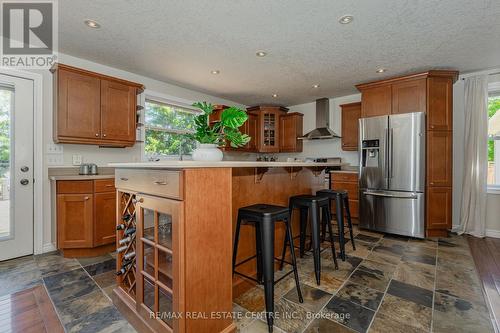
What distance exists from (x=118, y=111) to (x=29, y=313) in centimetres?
231

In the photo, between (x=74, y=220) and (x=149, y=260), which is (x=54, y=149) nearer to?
(x=74, y=220)

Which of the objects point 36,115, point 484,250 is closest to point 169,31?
point 36,115

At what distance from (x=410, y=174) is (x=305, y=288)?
2.44 meters

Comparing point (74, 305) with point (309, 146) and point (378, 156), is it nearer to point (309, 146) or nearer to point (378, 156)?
point (378, 156)

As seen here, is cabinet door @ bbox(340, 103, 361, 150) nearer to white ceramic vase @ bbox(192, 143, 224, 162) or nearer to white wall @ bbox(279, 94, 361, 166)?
white wall @ bbox(279, 94, 361, 166)

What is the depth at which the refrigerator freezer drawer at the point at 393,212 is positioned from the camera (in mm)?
3240

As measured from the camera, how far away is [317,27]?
7.54 ft

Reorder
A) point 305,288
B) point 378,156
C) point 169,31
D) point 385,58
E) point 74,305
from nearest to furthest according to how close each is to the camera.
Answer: point 74,305
point 305,288
point 169,31
point 385,58
point 378,156

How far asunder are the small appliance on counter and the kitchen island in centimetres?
159

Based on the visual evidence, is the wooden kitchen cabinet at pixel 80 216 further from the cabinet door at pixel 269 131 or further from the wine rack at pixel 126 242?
the cabinet door at pixel 269 131

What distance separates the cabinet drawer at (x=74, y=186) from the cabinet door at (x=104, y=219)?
13cm

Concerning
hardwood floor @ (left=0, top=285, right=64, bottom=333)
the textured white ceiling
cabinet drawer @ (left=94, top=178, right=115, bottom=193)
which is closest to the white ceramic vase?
the textured white ceiling

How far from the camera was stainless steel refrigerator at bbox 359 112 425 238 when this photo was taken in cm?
325

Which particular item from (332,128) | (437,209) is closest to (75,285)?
(437,209)
